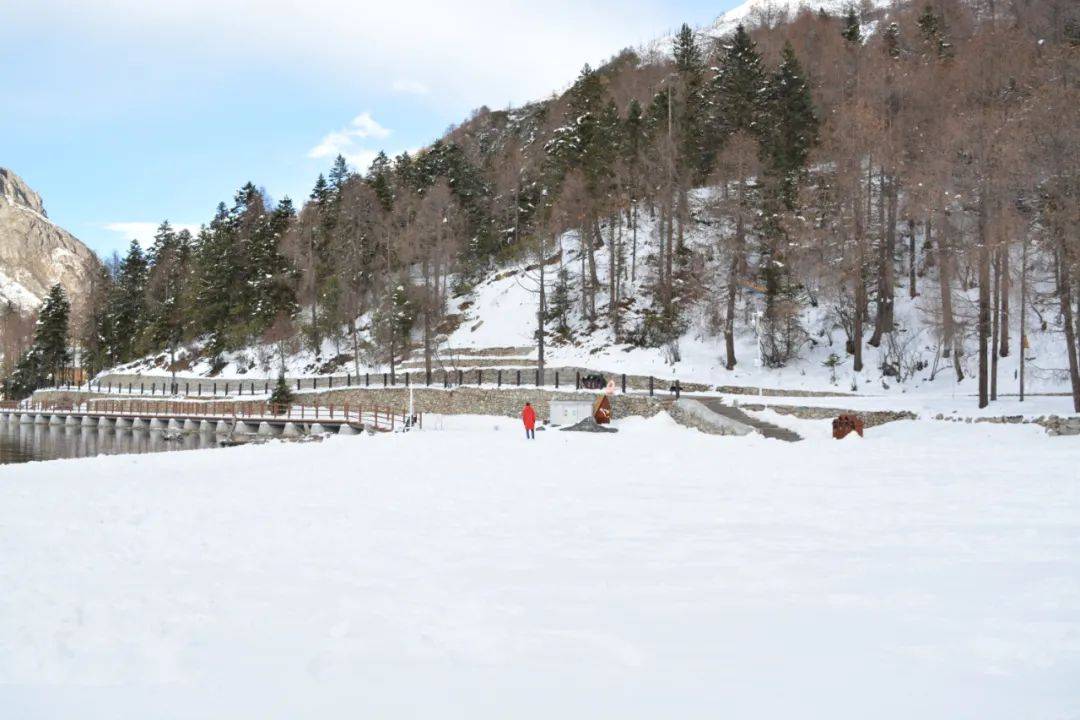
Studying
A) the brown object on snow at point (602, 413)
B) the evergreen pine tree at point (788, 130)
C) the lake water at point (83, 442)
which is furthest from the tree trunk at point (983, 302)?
the lake water at point (83, 442)

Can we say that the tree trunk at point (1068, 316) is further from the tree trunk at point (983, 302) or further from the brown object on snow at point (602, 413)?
the brown object on snow at point (602, 413)

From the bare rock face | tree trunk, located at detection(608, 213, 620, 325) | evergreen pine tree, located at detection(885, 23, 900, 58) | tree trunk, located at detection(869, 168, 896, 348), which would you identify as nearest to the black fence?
tree trunk, located at detection(608, 213, 620, 325)

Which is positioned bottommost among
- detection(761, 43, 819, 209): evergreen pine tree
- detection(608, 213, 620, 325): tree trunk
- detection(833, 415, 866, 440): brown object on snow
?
detection(833, 415, 866, 440): brown object on snow

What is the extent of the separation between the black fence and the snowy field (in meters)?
19.0

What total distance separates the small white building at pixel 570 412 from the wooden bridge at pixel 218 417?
621 cm

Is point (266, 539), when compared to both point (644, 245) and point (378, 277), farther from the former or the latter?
point (378, 277)

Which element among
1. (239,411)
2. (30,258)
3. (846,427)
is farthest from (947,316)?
(30,258)

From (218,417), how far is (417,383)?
12843 mm

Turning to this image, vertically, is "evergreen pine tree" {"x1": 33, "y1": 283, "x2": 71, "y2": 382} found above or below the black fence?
above

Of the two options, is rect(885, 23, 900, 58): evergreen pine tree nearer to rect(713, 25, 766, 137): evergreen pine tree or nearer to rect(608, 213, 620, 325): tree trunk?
rect(713, 25, 766, 137): evergreen pine tree

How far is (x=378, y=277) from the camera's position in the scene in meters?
52.3

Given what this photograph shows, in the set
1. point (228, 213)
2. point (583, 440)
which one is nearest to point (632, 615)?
point (583, 440)

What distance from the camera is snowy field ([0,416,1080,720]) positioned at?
12.1 feet

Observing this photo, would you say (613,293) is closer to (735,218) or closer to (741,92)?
(735,218)
